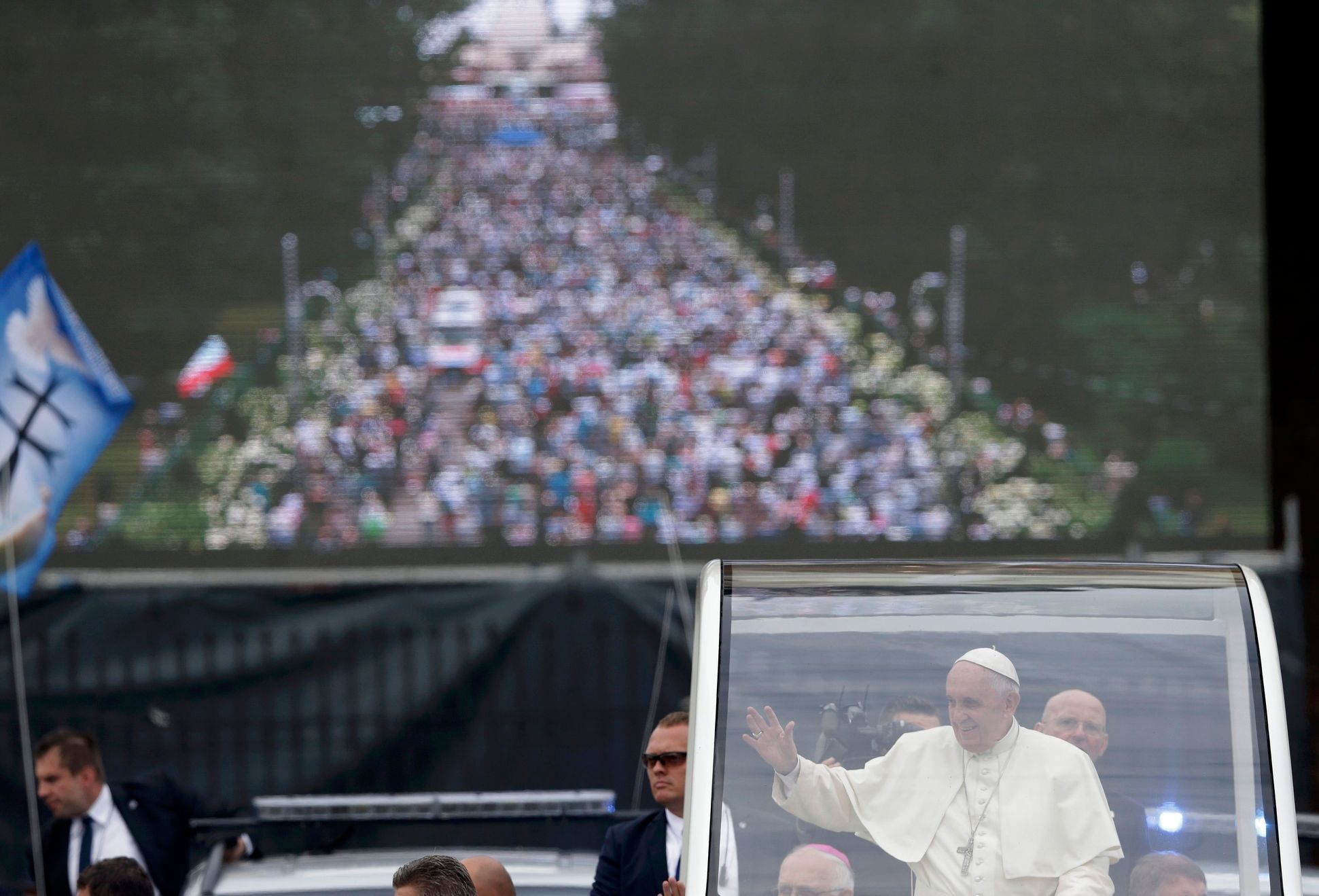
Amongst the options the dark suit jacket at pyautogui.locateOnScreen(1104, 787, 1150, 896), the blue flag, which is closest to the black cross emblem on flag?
the blue flag

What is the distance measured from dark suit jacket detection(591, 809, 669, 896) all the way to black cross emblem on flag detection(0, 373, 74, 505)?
3.96 meters

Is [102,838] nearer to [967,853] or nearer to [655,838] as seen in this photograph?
[655,838]

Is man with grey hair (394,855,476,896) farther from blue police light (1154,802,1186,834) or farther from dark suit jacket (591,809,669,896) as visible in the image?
blue police light (1154,802,1186,834)

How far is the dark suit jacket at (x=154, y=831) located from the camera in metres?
6.07

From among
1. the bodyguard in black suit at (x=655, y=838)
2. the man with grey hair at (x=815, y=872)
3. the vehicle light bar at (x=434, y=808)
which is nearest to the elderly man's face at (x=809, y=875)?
the man with grey hair at (x=815, y=872)

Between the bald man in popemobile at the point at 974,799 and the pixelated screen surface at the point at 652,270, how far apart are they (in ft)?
19.2

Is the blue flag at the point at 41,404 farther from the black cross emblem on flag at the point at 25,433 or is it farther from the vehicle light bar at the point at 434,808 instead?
the vehicle light bar at the point at 434,808

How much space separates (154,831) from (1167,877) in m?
4.36

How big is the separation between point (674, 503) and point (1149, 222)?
3.07 meters

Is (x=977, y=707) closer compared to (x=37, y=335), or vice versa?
(x=977, y=707)

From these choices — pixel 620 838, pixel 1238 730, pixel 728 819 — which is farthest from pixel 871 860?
pixel 620 838

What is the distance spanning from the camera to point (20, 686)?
23.5ft

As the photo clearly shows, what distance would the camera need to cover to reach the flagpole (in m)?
6.83

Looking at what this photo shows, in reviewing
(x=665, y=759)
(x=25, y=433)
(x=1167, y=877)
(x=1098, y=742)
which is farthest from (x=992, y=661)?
(x=25, y=433)
